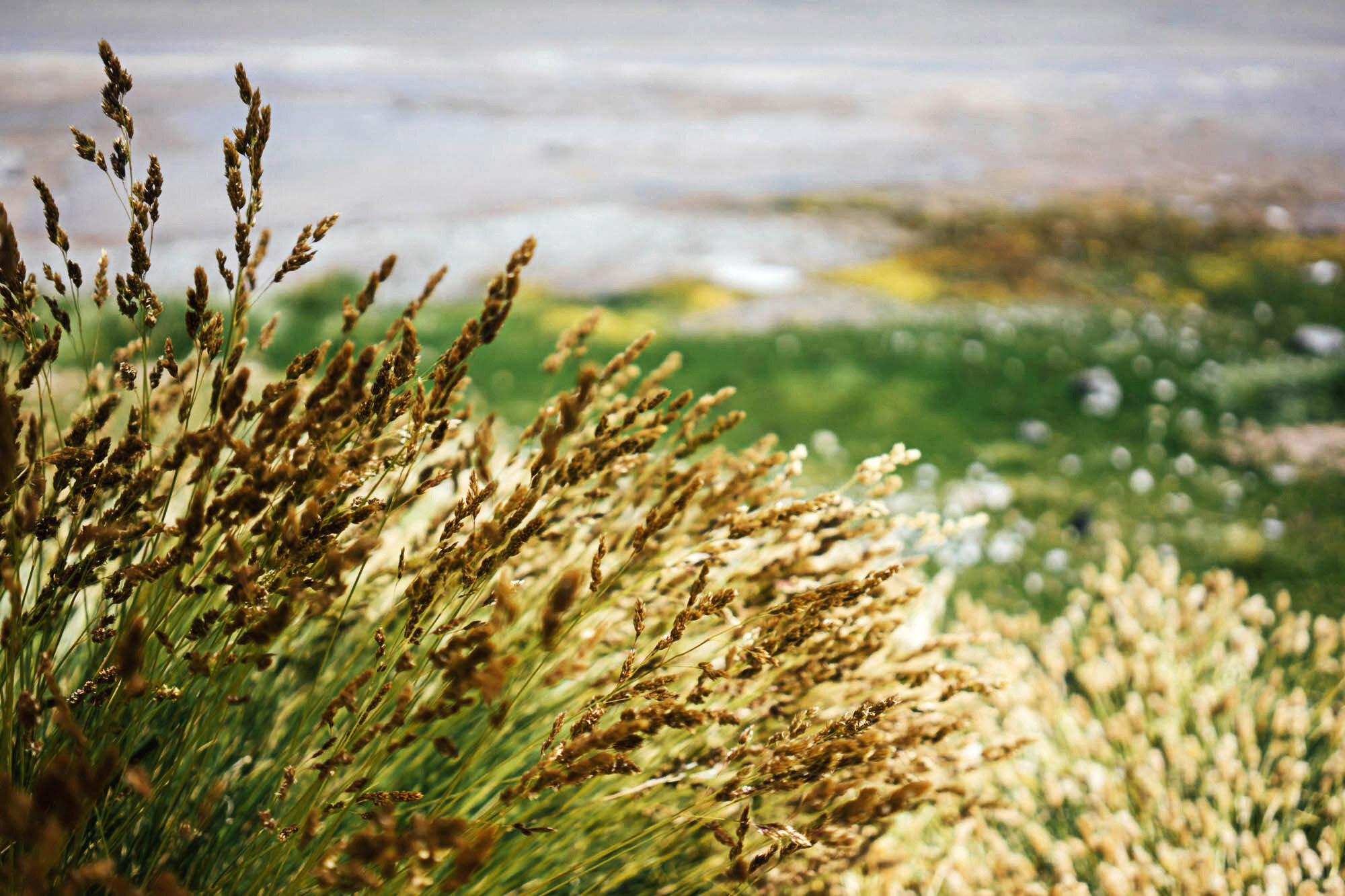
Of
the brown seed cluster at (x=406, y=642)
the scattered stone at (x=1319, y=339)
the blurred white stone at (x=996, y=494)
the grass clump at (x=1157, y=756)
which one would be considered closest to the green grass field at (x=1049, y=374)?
the blurred white stone at (x=996, y=494)

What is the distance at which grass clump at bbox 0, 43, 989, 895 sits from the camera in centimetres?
81

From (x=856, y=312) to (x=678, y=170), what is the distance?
7.18ft

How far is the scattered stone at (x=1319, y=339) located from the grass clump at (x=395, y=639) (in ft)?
21.1

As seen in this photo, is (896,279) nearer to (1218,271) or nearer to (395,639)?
(1218,271)

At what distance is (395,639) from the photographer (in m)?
1.30

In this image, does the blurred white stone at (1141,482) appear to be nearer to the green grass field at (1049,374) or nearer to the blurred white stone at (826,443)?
the green grass field at (1049,374)

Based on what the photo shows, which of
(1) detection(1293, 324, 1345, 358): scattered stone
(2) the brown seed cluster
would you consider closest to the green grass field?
(1) detection(1293, 324, 1345, 358): scattered stone

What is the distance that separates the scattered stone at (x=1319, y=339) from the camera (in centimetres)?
621

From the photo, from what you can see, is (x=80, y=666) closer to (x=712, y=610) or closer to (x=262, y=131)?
(x=262, y=131)

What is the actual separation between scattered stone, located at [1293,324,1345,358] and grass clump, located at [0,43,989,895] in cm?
642

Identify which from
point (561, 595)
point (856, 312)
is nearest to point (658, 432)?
point (561, 595)

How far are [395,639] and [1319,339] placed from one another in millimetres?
7559

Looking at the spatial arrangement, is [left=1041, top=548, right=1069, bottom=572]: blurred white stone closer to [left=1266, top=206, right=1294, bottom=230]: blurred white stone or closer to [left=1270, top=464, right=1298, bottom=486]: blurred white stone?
[left=1270, top=464, right=1298, bottom=486]: blurred white stone

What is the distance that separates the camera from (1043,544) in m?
3.96
